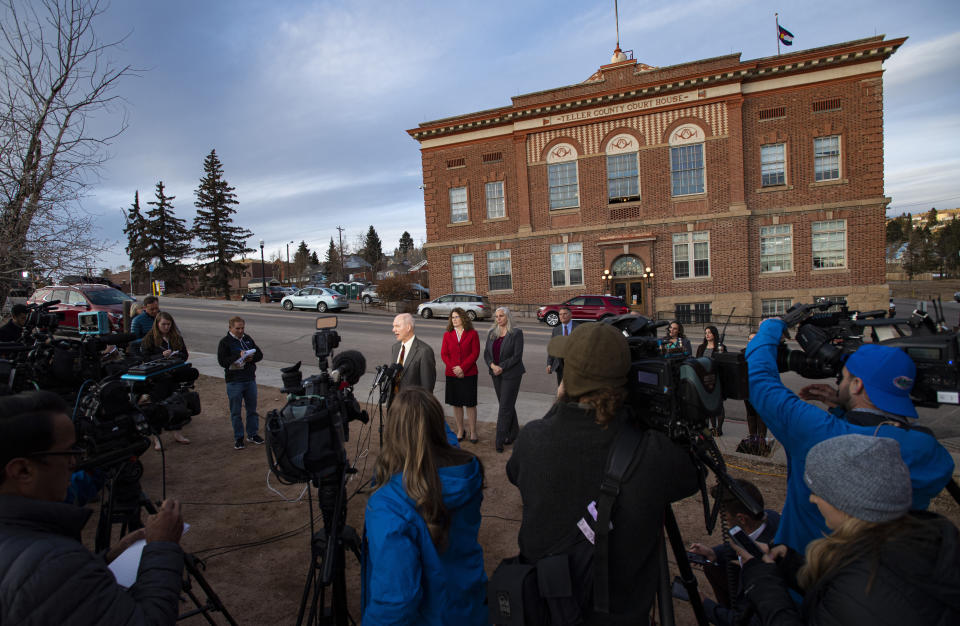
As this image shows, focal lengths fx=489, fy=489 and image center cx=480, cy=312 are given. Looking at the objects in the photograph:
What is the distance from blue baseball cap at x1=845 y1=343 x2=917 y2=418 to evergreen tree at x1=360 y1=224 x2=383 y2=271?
91.5m

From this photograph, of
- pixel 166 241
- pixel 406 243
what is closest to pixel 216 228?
pixel 166 241

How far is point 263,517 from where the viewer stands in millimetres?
4898

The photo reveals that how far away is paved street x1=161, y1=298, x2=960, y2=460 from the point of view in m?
8.45

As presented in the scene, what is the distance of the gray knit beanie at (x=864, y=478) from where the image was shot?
4.75 ft

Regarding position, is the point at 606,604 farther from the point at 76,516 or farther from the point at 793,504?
the point at 76,516

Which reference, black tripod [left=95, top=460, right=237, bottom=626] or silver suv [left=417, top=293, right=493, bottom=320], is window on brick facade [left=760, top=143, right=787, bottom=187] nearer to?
silver suv [left=417, top=293, right=493, bottom=320]

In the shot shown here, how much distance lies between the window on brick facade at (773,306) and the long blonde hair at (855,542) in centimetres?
2521

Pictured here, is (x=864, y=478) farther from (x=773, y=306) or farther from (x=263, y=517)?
(x=773, y=306)

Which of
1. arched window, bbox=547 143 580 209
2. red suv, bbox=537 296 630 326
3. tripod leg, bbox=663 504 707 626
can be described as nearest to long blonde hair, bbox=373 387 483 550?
tripod leg, bbox=663 504 707 626

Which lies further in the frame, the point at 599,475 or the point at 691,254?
the point at 691,254

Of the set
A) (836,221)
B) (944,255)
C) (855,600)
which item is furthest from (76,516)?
(944,255)

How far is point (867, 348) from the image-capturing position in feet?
7.25

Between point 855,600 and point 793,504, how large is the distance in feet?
3.69

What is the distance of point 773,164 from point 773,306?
269 inches
